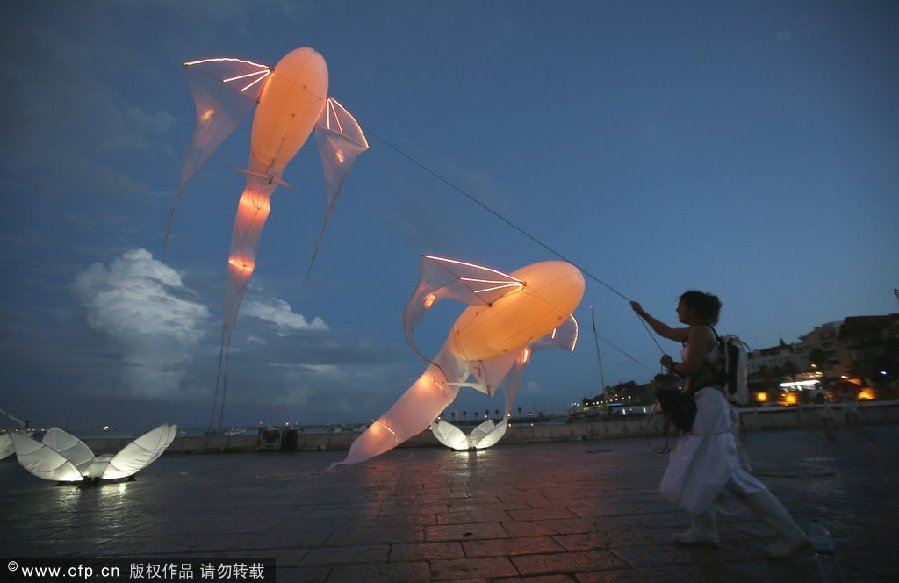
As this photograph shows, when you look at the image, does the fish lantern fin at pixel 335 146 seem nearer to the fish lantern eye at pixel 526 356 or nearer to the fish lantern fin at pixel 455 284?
the fish lantern fin at pixel 455 284

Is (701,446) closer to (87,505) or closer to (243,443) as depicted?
(87,505)

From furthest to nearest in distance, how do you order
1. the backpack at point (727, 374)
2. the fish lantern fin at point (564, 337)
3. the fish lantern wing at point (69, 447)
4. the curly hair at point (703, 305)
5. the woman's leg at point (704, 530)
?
1. the fish lantern fin at point (564, 337)
2. the fish lantern wing at point (69, 447)
3. the curly hair at point (703, 305)
4. the backpack at point (727, 374)
5. the woman's leg at point (704, 530)

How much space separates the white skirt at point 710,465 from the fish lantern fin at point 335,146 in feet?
28.8

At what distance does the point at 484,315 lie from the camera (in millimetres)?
10016

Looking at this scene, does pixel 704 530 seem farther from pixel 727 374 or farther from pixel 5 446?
pixel 5 446

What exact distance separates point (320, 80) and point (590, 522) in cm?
895

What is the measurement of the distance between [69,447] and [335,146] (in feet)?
30.8

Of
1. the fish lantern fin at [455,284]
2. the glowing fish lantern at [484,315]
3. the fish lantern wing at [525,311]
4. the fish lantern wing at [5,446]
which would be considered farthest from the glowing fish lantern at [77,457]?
the fish lantern wing at [5,446]

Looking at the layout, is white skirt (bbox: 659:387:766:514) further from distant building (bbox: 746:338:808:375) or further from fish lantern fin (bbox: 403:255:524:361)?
distant building (bbox: 746:338:808:375)

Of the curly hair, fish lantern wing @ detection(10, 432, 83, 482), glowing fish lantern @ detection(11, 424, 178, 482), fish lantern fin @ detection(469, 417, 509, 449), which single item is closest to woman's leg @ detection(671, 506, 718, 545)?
the curly hair

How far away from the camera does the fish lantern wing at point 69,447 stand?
10320 millimetres

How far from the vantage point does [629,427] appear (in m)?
22.5

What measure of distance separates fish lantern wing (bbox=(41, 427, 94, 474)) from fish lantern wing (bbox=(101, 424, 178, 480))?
1.65ft

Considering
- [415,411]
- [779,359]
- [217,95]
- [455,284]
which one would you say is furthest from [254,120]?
[779,359]
